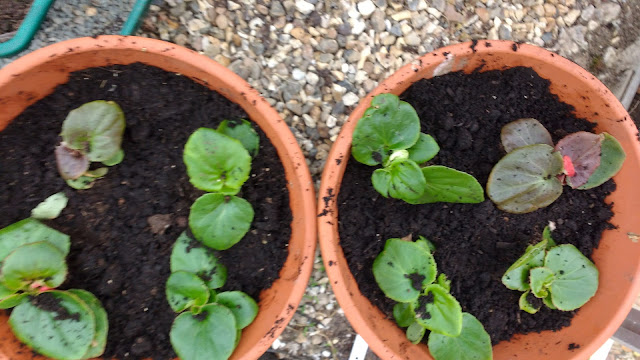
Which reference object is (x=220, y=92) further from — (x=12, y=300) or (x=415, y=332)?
(x=415, y=332)

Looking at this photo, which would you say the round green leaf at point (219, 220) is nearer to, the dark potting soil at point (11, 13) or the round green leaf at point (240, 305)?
the round green leaf at point (240, 305)

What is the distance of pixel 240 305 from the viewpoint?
45.2 inches

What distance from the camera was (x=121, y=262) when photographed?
1.15m

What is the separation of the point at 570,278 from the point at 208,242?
913mm

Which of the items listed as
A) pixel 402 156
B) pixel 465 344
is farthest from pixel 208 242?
pixel 465 344

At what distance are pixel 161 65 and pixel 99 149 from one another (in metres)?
0.26

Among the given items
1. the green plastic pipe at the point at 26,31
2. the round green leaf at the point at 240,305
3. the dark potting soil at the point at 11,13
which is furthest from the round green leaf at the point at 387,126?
the dark potting soil at the point at 11,13

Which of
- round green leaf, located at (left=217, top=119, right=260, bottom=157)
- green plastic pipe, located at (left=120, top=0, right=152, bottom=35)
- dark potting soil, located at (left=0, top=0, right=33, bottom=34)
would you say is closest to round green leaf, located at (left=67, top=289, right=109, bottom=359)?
round green leaf, located at (left=217, top=119, right=260, bottom=157)

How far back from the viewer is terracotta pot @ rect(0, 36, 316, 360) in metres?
1.08

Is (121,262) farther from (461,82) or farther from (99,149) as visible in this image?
(461,82)

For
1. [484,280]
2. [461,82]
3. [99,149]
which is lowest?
[484,280]

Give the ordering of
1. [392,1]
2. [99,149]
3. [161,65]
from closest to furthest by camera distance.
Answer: [99,149]
[161,65]
[392,1]

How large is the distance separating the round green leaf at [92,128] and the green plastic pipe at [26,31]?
435mm

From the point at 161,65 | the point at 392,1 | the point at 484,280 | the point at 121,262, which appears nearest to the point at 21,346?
the point at 121,262
